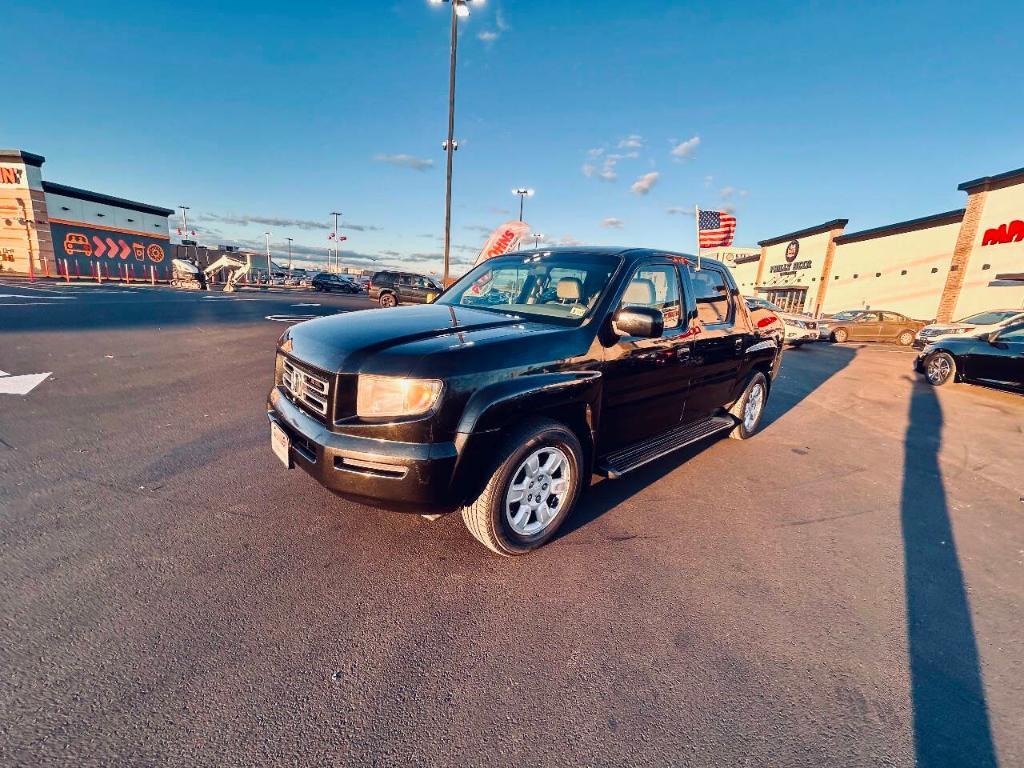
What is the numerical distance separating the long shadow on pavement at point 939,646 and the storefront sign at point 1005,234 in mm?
25086

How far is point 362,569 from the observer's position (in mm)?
2553

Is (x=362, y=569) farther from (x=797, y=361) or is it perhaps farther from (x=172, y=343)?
(x=797, y=361)

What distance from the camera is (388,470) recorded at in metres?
2.26

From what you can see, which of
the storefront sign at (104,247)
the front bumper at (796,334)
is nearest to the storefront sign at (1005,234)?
the front bumper at (796,334)

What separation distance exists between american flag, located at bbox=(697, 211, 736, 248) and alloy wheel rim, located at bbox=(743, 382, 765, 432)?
7.30 ft

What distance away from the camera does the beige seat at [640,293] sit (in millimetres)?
3359

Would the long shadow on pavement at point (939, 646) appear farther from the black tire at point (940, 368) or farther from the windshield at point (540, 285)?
the black tire at point (940, 368)

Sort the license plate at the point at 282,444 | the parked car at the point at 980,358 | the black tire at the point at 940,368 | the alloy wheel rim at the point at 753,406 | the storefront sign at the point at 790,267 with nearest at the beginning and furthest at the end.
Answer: the license plate at the point at 282,444 → the alloy wheel rim at the point at 753,406 → the parked car at the point at 980,358 → the black tire at the point at 940,368 → the storefront sign at the point at 790,267

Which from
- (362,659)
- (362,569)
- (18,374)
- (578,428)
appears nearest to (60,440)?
(18,374)

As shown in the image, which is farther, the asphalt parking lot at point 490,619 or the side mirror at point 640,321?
the side mirror at point 640,321

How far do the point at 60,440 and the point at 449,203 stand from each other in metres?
14.9

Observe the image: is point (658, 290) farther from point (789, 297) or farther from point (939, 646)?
point (789, 297)

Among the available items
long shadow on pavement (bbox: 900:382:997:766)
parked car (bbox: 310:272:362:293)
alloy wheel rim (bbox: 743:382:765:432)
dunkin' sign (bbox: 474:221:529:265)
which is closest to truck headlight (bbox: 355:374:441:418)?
long shadow on pavement (bbox: 900:382:997:766)

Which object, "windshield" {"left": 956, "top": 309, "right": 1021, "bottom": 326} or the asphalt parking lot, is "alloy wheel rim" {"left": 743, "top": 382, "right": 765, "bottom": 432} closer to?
the asphalt parking lot
